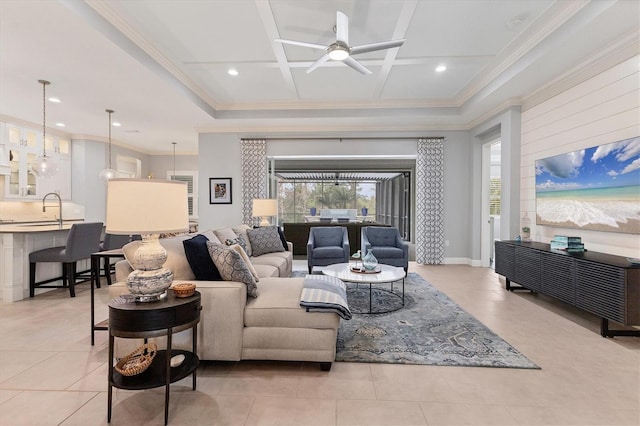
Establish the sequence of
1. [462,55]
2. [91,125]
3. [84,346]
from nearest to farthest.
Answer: [84,346], [462,55], [91,125]

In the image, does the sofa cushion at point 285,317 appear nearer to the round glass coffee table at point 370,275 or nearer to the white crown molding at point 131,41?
the round glass coffee table at point 370,275

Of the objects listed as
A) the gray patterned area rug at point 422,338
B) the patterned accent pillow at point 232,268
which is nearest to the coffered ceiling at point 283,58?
the patterned accent pillow at point 232,268

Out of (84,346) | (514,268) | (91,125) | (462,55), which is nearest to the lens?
(84,346)

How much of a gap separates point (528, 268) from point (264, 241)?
11.9 ft

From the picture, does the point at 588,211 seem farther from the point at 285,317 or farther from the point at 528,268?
the point at 285,317

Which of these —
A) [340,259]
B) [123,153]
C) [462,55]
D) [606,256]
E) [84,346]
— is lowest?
[84,346]

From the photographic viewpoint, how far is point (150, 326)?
66.2 inches

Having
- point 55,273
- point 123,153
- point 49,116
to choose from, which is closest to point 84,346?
point 55,273

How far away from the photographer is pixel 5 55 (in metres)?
3.40

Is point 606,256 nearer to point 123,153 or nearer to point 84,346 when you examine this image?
point 84,346

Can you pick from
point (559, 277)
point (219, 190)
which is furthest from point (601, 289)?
point (219, 190)

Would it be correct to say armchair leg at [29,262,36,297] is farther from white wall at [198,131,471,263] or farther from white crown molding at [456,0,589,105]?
white crown molding at [456,0,589,105]

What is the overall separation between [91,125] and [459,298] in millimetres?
7416

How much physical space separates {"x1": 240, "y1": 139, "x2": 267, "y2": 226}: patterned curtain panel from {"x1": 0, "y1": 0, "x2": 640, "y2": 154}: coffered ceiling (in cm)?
50
